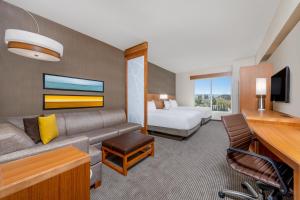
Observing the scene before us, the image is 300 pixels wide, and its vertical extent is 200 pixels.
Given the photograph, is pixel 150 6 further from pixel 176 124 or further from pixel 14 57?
pixel 176 124

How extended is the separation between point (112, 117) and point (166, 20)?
8.16 ft

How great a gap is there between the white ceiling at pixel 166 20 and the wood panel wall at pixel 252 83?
815 millimetres

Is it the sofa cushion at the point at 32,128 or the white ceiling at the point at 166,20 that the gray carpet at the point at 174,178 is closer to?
→ the sofa cushion at the point at 32,128

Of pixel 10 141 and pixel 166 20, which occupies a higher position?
pixel 166 20

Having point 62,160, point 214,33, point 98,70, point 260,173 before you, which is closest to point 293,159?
point 260,173

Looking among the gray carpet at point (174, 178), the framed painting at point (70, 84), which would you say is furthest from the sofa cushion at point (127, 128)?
the framed painting at point (70, 84)

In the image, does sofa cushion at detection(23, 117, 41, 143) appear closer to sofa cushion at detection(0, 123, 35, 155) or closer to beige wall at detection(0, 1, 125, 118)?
beige wall at detection(0, 1, 125, 118)

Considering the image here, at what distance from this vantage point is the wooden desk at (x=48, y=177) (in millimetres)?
744

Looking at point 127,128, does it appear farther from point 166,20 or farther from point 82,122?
point 166,20

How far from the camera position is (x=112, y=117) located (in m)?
3.24

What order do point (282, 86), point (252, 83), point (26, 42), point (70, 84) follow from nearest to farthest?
1. point (26, 42)
2. point (282, 86)
3. point (70, 84)
4. point (252, 83)

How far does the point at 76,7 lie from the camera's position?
2.16 m

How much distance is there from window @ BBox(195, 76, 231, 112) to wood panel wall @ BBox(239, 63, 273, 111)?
271 centimetres

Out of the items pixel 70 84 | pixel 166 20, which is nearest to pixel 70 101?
pixel 70 84
